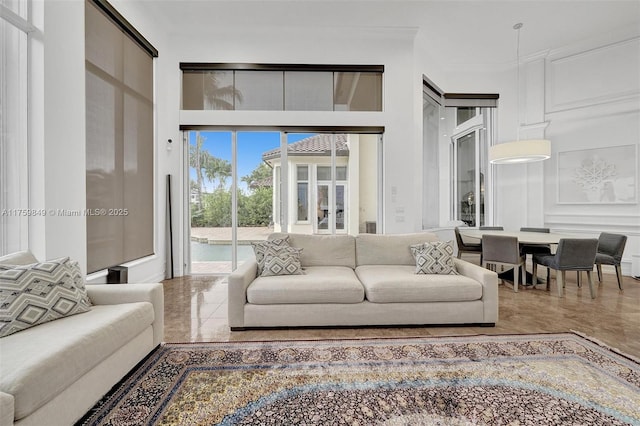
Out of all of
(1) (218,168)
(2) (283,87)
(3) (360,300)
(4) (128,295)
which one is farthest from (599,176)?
(4) (128,295)

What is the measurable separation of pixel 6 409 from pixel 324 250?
279 centimetres

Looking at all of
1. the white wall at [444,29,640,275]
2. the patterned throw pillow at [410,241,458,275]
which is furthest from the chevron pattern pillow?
the white wall at [444,29,640,275]

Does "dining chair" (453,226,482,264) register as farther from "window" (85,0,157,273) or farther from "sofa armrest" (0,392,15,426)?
"sofa armrest" (0,392,15,426)

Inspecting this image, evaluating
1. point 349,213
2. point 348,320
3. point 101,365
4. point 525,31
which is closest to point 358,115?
point 349,213

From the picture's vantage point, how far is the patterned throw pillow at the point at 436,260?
312 centimetres

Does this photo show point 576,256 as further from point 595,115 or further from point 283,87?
point 283,87

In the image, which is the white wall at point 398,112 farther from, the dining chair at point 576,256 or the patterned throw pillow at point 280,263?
the patterned throw pillow at point 280,263

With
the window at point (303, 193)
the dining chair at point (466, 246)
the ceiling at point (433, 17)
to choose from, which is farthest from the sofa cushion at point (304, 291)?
the ceiling at point (433, 17)

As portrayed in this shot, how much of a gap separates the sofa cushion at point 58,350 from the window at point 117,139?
1650 millimetres

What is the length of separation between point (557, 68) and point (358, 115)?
3928mm

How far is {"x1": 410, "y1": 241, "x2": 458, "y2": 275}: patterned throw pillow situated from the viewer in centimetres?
312

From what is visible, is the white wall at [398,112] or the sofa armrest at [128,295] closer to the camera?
the sofa armrest at [128,295]

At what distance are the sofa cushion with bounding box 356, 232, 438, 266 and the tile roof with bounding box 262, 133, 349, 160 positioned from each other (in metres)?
2.06

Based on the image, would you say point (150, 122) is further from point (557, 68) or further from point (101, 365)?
point (557, 68)
